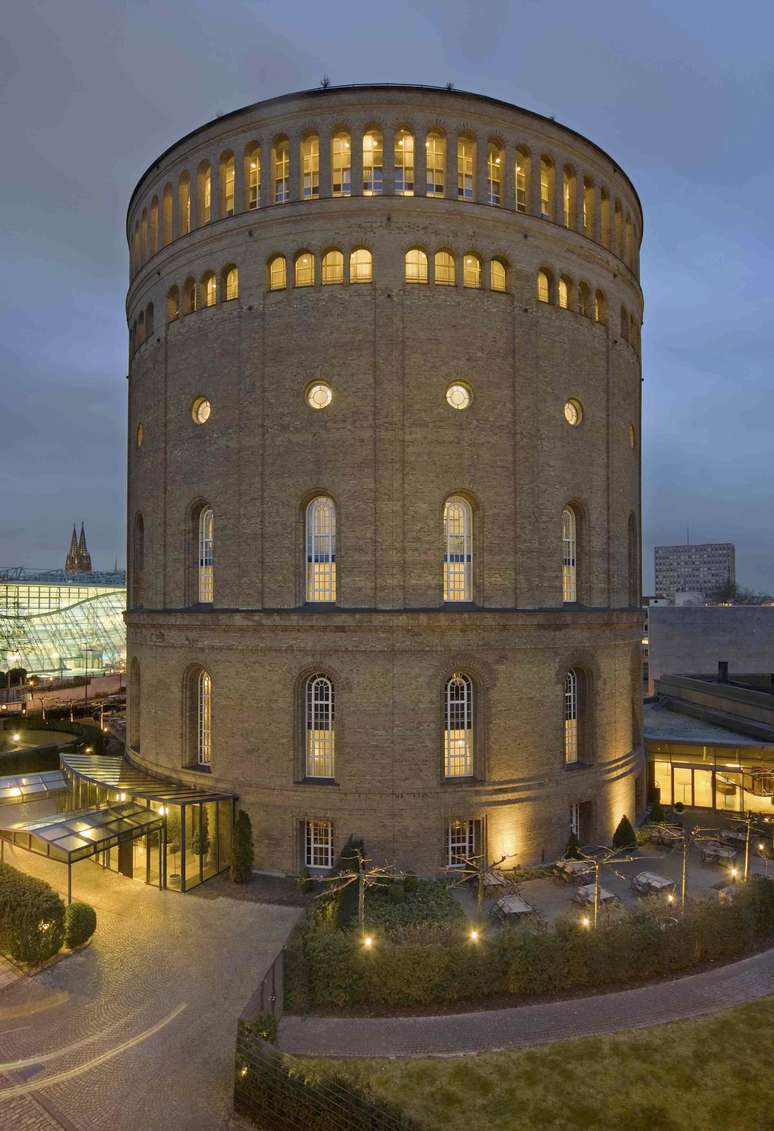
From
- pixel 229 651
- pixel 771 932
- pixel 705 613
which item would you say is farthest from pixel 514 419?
pixel 705 613

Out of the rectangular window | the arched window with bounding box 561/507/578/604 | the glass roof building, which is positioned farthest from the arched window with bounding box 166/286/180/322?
the glass roof building

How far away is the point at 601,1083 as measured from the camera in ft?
45.9

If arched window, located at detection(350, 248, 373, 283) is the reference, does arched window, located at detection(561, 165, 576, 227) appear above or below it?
above

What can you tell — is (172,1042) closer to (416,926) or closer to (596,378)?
(416,926)

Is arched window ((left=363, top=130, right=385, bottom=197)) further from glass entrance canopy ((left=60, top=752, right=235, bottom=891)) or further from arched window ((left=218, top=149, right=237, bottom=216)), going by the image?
glass entrance canopy ((left=60, top=752, right=235, bottom=891))

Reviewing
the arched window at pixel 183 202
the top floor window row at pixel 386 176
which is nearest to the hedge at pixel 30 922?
the top floor window row at pixel 386 176

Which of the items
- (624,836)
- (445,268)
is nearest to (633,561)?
(624,836)

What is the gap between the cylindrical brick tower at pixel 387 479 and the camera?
24.5m

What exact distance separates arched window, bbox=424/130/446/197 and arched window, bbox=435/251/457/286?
2062 mm

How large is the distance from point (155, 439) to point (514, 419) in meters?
14.5

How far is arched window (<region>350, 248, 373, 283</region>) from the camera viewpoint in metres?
25.1

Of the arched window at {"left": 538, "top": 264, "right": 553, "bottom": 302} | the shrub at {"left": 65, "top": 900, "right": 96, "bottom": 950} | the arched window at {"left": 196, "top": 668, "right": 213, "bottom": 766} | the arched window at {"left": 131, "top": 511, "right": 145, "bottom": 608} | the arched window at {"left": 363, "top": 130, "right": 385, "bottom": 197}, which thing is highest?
the arched window at {"left": 363, "top": 130, "right": 385, "bottom": 197}

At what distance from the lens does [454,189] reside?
1002 inches

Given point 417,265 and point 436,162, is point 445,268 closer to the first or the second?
point 417,265
